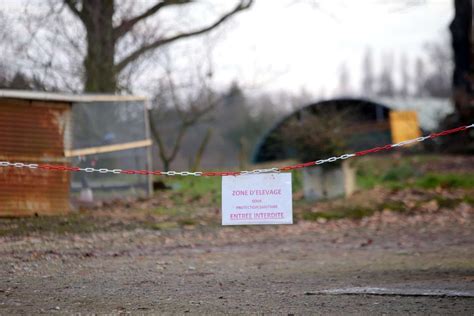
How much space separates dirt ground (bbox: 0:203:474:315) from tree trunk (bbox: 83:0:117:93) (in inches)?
288

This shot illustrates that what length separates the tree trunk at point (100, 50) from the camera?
19.2 m

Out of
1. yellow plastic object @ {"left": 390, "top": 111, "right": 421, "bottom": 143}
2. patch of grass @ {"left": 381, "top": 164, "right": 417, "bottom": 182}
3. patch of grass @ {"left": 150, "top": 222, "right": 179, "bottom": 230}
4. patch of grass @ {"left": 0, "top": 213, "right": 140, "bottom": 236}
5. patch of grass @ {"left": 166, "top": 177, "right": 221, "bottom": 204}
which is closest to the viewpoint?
patch of grass @ {"left": 0, "top": 213, "right": 140, "bottom": 236}

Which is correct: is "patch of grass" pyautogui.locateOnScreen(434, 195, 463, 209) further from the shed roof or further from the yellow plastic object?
the yellow plastic object

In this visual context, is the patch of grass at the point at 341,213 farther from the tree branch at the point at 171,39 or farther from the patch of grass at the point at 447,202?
the tree branch at the point at 171,39

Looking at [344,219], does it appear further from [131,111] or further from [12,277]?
[12,277]

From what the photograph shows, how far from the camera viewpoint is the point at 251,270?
32.2 feet

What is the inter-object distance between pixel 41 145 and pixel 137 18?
7796 millimetres

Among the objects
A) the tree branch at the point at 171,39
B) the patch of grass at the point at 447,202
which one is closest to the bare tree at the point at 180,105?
the tree branch at the point at 171,39

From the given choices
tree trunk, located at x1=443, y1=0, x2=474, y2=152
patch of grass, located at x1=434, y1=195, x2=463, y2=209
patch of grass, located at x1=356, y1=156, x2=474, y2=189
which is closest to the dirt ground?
patch of grass, located at x1=434, y1=195, x2=463, y2=209

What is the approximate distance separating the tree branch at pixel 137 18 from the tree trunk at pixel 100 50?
11.2 inches

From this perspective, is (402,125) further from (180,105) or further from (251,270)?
(251,270)

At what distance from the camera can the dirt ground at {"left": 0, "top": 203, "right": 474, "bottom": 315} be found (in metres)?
7.39

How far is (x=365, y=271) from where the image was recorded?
9.62 meters

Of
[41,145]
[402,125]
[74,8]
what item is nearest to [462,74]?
[402,125]
